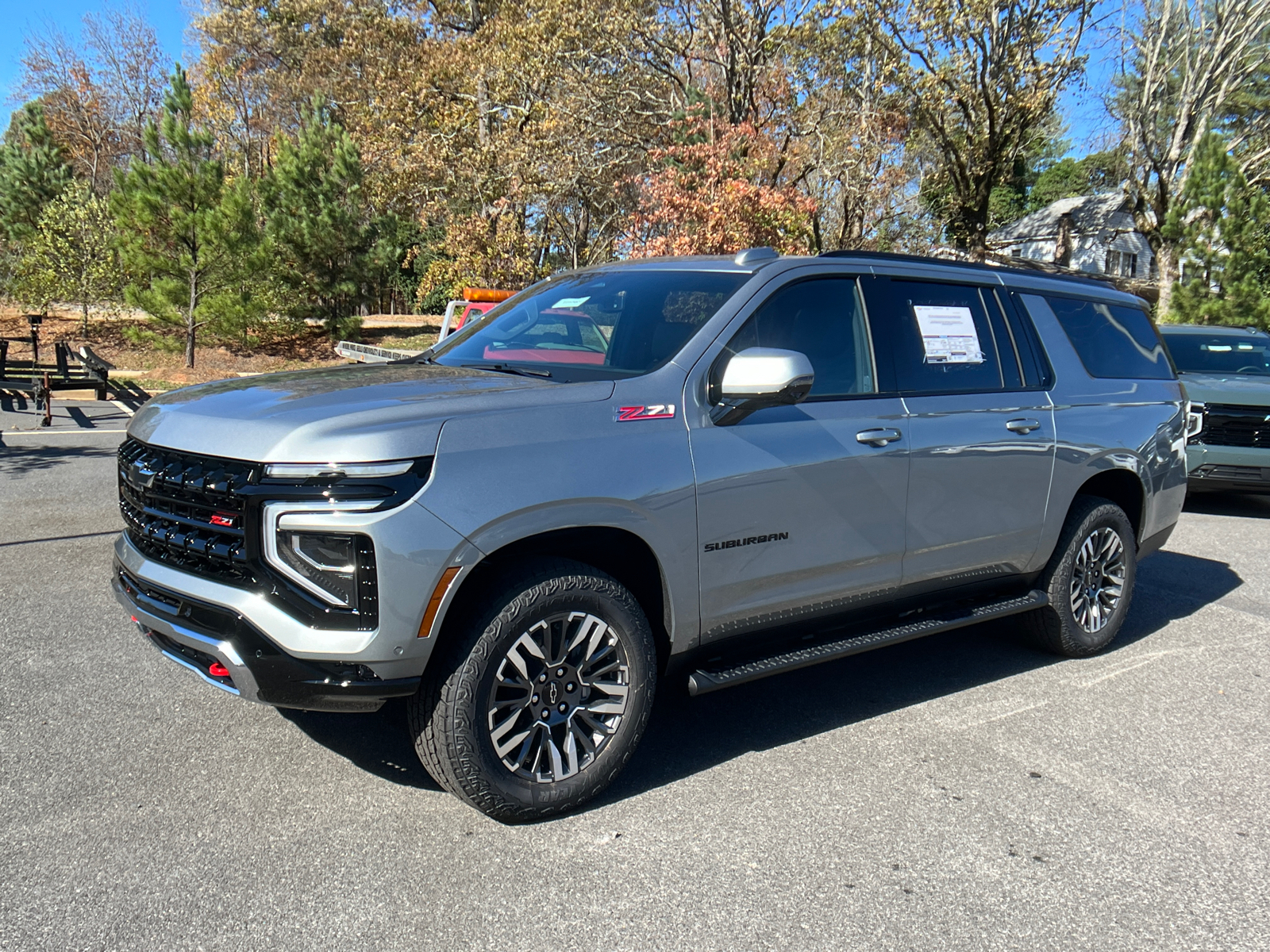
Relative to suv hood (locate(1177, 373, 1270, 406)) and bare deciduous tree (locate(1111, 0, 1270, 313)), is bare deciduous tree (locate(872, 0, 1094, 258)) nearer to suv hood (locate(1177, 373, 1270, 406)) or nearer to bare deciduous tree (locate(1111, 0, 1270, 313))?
bare deciduous tree (locate(1111, 0, 1270, 313))

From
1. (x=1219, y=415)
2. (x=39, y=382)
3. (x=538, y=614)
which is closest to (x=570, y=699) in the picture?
(x=538, y=614)

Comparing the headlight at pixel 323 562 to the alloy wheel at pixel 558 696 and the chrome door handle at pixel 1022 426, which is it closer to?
the alloy wheel at pixel 558 696

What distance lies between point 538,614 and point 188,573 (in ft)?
3.71

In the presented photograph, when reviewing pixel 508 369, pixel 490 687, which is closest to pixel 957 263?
pixel 508 369

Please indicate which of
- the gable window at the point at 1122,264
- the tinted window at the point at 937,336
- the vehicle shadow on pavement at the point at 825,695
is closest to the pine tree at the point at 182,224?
the tinted window at the point at 937,336

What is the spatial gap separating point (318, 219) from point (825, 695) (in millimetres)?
25070

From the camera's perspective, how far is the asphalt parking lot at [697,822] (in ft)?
9.25

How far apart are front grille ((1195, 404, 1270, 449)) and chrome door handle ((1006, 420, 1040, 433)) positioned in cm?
540

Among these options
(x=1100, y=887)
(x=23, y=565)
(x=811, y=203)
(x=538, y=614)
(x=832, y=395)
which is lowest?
(x=1100, y=887)

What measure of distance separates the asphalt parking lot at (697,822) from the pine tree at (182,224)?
63.9 feet

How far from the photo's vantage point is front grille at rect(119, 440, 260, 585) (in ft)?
9.92

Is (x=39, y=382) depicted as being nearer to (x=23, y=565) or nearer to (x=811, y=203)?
(x=23, y=565)

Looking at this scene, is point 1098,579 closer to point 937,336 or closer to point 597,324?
point 937,336

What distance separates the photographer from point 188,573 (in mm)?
3195
